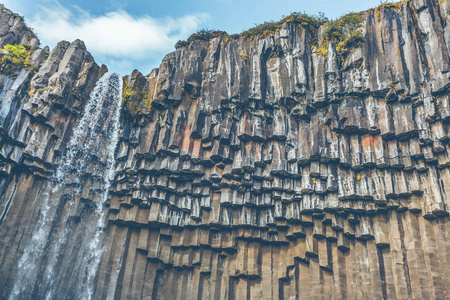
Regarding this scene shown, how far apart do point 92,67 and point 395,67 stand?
1643cm

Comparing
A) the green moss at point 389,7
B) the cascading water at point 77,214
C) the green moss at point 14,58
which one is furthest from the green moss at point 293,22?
the green moss at point 14,58

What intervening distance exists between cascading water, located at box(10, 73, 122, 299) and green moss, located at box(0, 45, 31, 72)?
3.94 meters

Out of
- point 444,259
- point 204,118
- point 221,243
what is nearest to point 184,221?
point 221,243

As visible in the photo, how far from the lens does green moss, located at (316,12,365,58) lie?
67.1ft

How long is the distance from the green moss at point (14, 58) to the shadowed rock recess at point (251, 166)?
6.9 inches

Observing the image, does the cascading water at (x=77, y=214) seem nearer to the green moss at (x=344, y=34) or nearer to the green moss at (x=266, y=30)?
the green moss at (x=266, y=30)

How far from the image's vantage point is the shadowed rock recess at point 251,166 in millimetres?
17547

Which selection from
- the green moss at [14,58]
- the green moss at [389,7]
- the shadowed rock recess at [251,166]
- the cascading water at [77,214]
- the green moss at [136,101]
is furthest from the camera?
the green moss at [136,101]

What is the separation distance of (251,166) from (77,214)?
928 cm

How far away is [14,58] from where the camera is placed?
69.5ft

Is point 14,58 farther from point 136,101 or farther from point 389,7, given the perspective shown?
point 389,7

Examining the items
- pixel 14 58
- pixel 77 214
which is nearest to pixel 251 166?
pixel 77 214

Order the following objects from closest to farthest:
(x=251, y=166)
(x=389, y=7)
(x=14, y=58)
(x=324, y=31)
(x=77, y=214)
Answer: (x=251, y=166) < (x=77, y=214) < (x=389, y=7) < (x=14, y=58) < (x=324, y=31)

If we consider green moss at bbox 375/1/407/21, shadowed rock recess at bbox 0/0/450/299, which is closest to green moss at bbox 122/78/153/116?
shadowed rock recess at bbox 0/0/450/299
